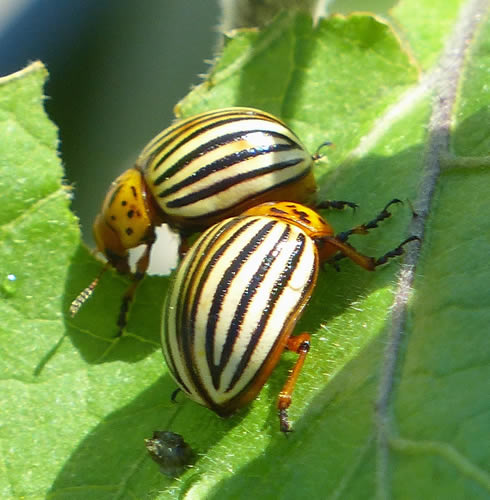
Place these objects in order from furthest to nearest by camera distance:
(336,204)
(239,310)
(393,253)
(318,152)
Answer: (318,152) < (336,204) < (393,253) < (239,310)

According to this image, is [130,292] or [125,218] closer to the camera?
[130,292]

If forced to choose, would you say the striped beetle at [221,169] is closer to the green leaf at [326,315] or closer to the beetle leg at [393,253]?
the green leaf at [326,315]

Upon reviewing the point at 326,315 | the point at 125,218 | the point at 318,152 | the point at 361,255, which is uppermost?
the point at 318,152

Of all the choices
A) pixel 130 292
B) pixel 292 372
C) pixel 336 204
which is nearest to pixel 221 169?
pixel 336 204

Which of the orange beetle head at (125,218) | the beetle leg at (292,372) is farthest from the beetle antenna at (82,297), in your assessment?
the beetle leg at (292,372)

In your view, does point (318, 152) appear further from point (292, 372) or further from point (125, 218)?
point (292, 372)

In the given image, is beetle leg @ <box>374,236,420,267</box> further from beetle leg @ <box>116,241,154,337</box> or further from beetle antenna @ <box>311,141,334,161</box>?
beetle leg @ <box>116,241,154,337</box>

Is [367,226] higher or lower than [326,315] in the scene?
higher

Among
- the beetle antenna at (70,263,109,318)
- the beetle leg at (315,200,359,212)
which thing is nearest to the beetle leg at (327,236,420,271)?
the beetle leg at (315,200,359,212)
